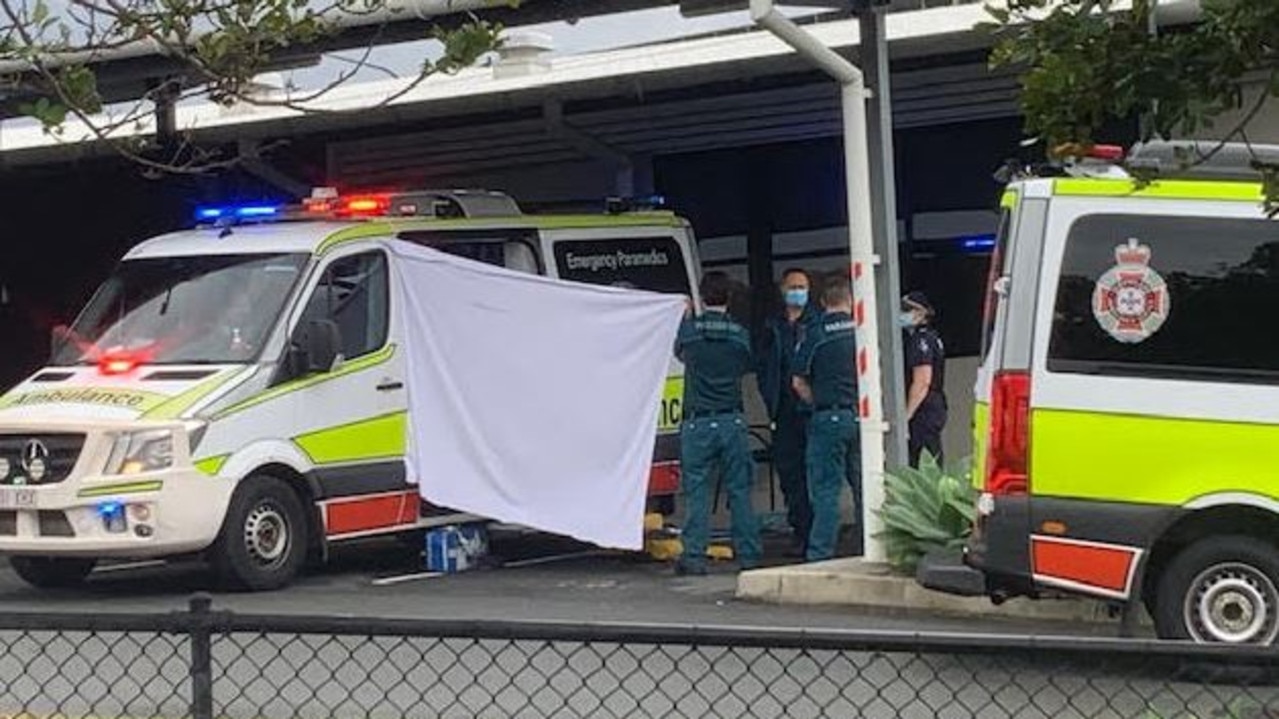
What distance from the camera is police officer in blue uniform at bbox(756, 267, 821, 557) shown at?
1276 cm

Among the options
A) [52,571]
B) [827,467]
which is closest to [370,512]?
[52,571]

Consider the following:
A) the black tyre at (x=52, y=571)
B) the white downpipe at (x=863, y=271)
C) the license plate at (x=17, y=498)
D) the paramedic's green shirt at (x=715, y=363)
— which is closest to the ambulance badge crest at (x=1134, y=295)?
the white downpipe at (x=863, y=271)

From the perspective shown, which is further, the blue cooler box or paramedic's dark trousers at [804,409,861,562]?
the blue cooler box

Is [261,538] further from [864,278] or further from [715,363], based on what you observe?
[864,278]

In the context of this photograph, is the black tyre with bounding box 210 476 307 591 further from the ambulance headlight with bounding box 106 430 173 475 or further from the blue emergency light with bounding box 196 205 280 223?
the blue emergency light with bounding box 196 205 280 223

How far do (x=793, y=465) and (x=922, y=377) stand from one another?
109 centimetres

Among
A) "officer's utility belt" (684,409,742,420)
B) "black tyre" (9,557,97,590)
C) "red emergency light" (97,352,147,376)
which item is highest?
"red emergency light" (97,352,147,376)

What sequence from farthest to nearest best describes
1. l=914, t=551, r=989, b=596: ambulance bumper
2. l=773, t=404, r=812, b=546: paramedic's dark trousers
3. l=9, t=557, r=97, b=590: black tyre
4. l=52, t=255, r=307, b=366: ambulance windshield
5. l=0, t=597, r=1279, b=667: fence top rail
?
l=773, t=404, r=812, b=546: paramedic's dark trousers, l=9, t=557, r=97, b=590: black tyre, l=52, t=255, r=307, b=366: ambulance windshield, l=914, t=551, r=989, b=596: ambulance bumper, l=0, t=597, r=1279, b=667: fence top rail

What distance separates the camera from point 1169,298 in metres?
8.39

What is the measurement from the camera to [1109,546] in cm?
845

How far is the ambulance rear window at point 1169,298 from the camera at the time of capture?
832 cm

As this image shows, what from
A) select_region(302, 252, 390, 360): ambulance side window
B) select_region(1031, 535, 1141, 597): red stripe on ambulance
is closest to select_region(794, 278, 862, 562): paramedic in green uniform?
select_region(302, 252, 390, 360): ambulance side window

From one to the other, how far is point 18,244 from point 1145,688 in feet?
52.3

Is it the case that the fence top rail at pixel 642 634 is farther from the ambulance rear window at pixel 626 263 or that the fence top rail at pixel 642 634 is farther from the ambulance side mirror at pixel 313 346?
the ambulance rear window at pixel 626 263
